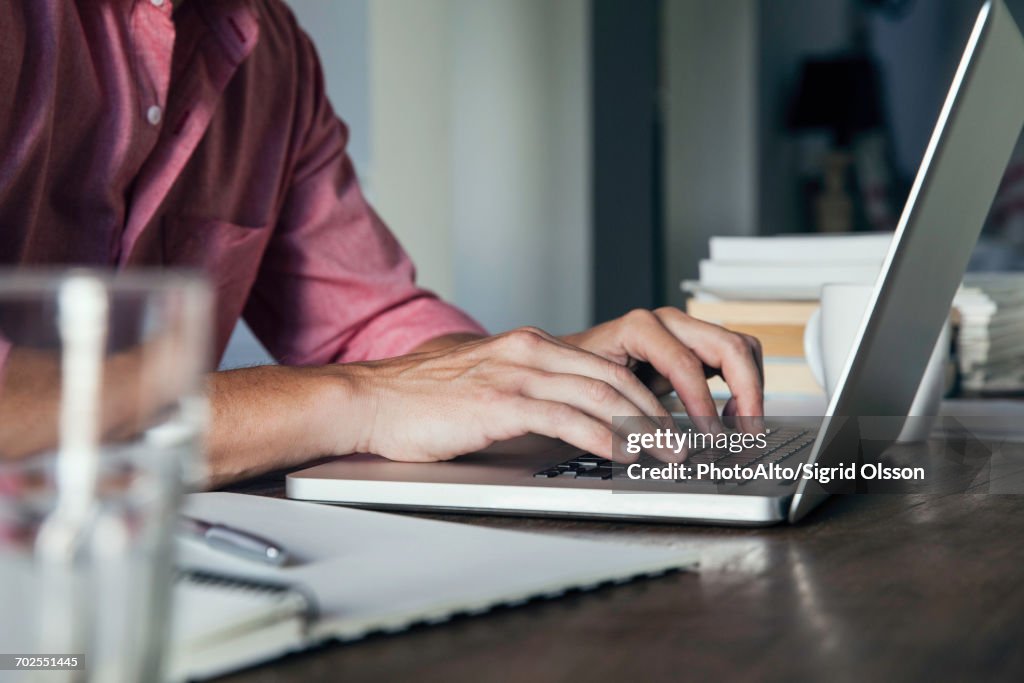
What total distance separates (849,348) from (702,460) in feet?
0.92

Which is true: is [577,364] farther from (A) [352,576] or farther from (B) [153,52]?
(B) [153,52]

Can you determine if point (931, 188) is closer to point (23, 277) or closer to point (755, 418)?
point (755, 418)

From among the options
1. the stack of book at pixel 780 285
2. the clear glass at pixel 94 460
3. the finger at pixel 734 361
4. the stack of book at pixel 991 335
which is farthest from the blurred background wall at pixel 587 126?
the clear glass at pixel 94 460

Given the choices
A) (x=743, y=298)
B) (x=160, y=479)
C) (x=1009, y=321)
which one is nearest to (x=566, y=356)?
(x=160, y=479)

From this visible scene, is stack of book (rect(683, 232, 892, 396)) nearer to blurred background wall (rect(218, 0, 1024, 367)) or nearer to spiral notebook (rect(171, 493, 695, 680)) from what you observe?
spiral notebook (rect(171, 493, 695, 680))

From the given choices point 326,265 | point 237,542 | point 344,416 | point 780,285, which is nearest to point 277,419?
point 344,416

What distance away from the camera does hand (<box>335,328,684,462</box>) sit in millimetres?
721

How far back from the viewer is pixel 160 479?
0.26 metres

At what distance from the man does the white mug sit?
0.48 feet

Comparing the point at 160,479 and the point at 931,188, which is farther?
the point at 931,188

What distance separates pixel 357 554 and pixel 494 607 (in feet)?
0.27

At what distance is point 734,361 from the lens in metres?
0.84

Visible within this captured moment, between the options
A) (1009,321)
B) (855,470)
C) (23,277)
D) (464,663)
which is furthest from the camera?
(1009,321)

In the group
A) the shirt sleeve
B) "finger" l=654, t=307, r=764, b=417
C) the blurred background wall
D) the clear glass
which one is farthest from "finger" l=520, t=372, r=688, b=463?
the blurred background wall
